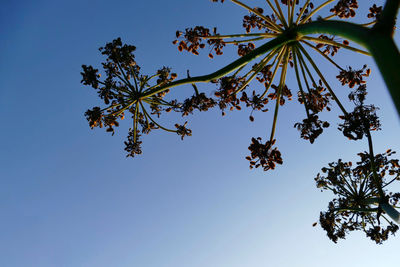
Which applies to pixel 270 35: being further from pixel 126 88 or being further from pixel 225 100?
pixel 126 88

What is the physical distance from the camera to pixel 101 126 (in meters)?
6.27

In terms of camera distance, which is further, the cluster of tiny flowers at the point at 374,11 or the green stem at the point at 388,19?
the cluster of tiny flowers at the point at 374,11

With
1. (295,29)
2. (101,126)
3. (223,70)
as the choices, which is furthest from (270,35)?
(101,126)

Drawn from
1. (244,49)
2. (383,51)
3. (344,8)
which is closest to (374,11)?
(344,8)

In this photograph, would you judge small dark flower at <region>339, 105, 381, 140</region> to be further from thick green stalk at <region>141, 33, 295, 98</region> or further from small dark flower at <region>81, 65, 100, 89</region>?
small dark flower at <region>81, 65, 100, 89</region>

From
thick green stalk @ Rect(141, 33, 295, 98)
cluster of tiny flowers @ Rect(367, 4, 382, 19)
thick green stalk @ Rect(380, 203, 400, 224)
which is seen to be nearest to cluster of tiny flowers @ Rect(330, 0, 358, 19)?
cluster of tiny flowers @ Rect(367, 4, 382, 19)

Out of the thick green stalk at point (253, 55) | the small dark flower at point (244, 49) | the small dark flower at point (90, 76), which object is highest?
the small dark flower at point (244, 49)

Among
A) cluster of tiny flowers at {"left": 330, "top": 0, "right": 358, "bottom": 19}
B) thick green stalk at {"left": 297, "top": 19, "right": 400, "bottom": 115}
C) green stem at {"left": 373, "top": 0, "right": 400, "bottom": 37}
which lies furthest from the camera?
cluster of tiny flowers at {"left": 330, "top": 0, "right": 358, "bottom": 19}

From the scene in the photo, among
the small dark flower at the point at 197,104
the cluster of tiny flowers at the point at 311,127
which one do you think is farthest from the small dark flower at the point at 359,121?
the small dark flower at the point at 197,104

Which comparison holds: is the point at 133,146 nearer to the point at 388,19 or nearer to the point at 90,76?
the point at 90,76

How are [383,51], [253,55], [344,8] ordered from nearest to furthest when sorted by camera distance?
[383,51]
[253,55]
[344,8]

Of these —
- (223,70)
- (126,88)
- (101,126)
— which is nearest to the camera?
(223,70)

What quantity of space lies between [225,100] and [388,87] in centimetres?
427

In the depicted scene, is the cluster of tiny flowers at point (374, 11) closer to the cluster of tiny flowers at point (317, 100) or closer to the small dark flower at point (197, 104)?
the cluster of tiny flowers at point (317, 100)
